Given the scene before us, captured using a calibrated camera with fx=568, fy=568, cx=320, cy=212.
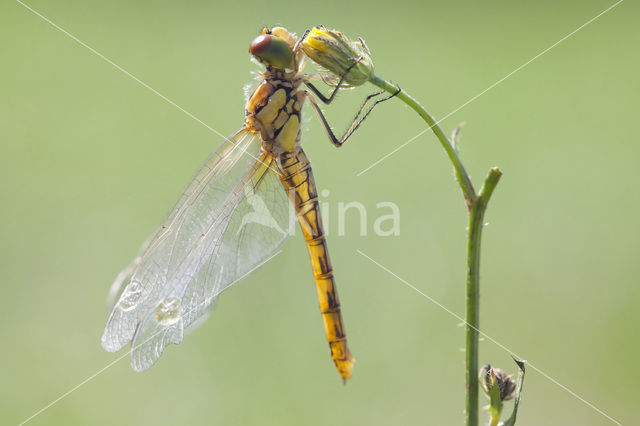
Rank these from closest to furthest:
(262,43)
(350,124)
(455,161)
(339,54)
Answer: (455,161), (339,54), (262,43), (350,124)

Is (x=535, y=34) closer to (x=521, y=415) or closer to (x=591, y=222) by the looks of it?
(x=591, y=222)

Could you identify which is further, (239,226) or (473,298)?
(239,226)

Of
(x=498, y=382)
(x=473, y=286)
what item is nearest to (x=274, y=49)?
(x=473, y=286)

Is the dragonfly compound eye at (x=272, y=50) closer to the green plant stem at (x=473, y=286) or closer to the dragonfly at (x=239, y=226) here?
the dragonfly at (x=239, y=226)

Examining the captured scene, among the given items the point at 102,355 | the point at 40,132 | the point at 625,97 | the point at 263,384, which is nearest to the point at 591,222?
the point at 625,97

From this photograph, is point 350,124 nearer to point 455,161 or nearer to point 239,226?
point 239,226

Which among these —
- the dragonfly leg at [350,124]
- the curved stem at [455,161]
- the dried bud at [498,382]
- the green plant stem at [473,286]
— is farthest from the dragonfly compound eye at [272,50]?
the dried bud at [498,382]

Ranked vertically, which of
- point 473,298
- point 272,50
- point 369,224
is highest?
point 369,224
